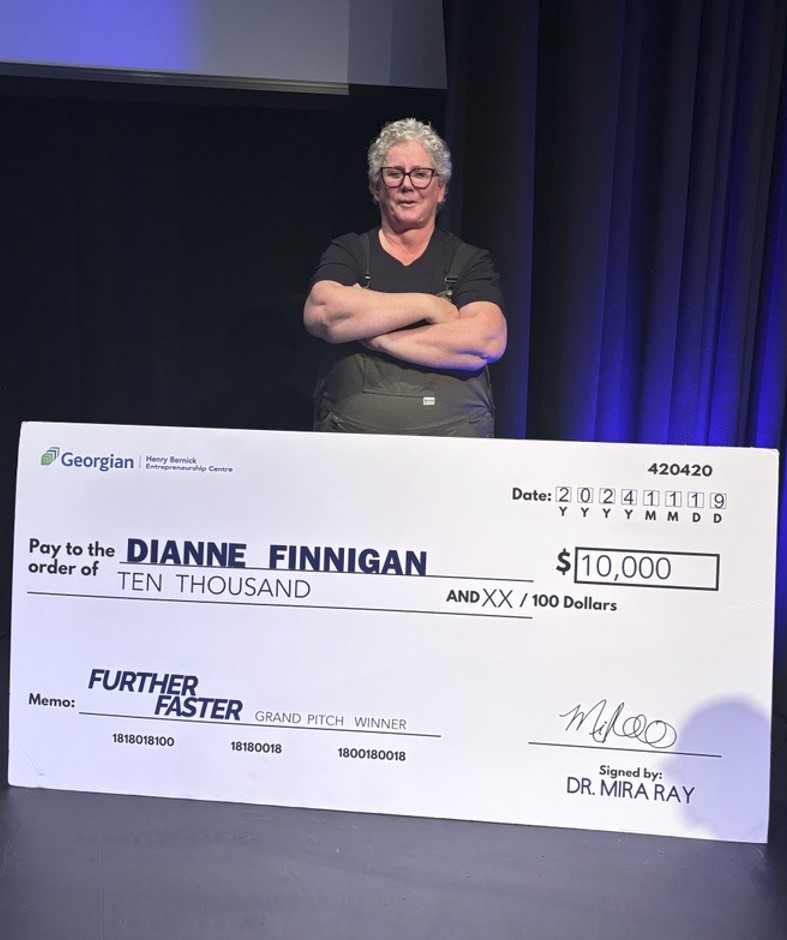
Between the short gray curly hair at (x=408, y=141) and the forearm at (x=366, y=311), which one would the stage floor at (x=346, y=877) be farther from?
the short gray curly hair at (x=408, y=141)

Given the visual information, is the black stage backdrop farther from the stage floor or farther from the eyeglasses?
the stage floor

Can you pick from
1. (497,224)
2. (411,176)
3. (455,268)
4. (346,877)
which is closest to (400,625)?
(346,877)

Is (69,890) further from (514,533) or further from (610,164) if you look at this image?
(610,164)

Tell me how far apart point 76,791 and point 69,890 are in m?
0.32

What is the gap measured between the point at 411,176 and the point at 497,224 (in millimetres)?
445

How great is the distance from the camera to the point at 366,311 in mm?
2053

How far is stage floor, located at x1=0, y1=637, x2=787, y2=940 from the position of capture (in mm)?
1377

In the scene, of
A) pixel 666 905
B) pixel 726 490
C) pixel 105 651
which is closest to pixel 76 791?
pixel 105 651

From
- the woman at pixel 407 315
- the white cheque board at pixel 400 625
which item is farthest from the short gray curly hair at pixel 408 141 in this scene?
the white cheque board at pixel 400 625

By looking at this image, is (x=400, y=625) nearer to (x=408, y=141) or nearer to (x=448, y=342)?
(x=448, y=342)

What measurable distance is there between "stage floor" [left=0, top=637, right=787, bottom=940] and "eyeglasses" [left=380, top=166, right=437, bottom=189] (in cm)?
142

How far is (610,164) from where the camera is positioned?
2492 millimetres
